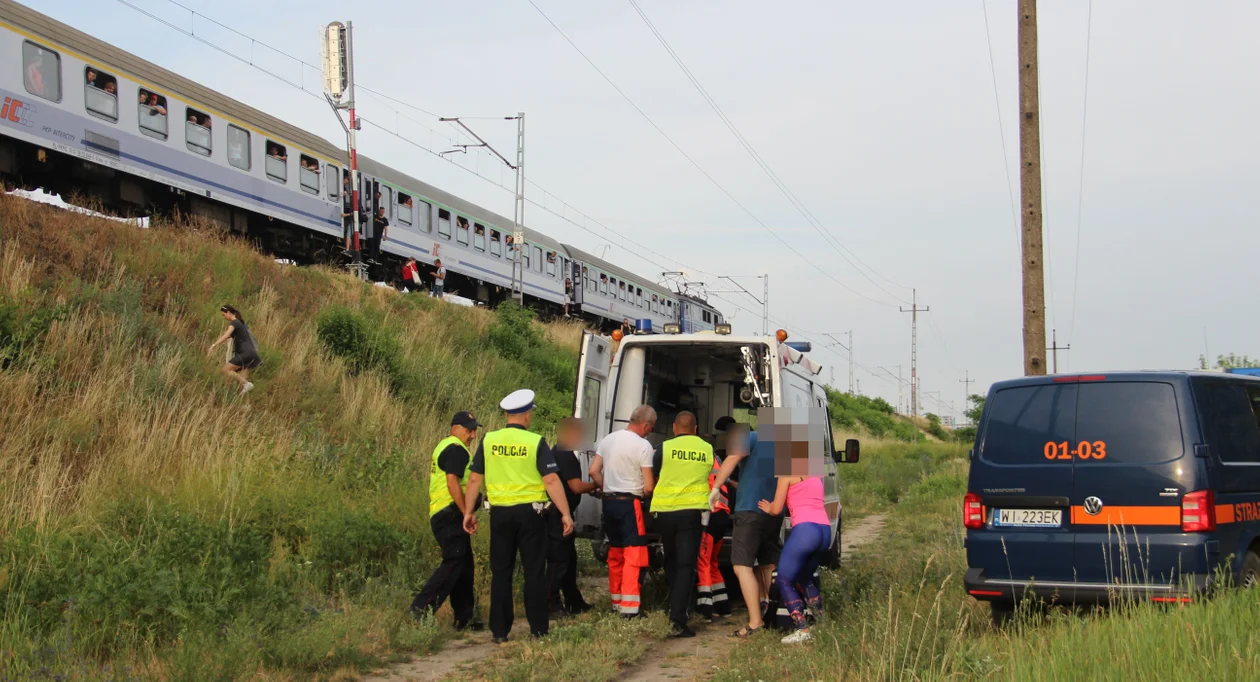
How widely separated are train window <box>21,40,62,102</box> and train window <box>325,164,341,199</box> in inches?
309

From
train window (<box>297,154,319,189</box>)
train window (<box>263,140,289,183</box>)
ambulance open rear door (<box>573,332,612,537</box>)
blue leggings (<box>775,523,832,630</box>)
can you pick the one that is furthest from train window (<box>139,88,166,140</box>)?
blue leggings (<box>775,523,832,630</box>)

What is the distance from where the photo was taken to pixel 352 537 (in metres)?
8.23

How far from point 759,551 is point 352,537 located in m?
3.14

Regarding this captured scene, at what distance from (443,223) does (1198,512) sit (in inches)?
957

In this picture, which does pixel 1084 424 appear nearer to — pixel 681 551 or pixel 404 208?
pixel 681 551

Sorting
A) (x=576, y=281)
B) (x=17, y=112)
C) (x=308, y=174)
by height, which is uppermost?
(x=308, y=174)

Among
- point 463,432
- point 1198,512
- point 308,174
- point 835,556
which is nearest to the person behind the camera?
Answer: point 1198,512

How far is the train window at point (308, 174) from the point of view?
2230 centimetres

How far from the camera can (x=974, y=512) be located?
693 cm

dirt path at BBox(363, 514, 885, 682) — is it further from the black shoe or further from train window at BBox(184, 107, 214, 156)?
train window at BBox(184, 107, 214, 156)

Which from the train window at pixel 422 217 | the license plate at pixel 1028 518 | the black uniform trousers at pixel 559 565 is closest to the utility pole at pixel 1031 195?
the license plate at pixel 1028 518

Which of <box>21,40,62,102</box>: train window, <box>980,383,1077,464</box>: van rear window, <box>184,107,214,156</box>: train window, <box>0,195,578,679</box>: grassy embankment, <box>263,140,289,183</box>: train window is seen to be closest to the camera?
<box>0,195,578,679</box>: grassy embankment

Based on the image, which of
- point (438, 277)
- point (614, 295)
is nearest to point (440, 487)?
point (438, 277)

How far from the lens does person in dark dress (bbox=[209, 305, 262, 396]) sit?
465 inches
